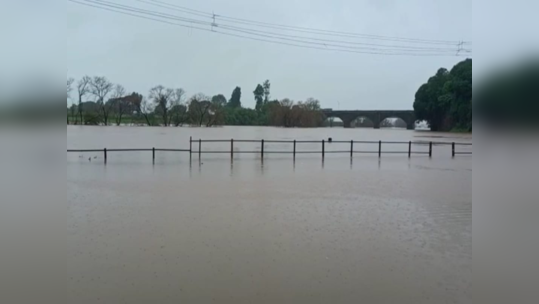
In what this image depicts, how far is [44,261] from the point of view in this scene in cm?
328

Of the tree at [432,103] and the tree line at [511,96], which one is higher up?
the tree at [432,103]

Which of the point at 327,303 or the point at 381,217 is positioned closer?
the point at 327,303

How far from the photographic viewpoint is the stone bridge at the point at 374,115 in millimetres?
64125

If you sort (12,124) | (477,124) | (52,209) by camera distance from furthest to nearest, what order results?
(52,209), (12,124), (477,124)

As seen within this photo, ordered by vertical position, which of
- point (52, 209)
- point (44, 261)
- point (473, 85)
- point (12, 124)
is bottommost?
point (44, 261)

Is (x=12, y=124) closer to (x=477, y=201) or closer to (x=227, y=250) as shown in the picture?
(x=227, y=250)

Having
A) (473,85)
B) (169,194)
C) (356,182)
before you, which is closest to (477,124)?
(473,85)

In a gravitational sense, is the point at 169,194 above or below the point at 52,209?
below

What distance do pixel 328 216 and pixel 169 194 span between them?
349 centimetres

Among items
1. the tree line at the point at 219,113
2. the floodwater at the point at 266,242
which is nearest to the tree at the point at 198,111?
the tree line at the point at 219,113

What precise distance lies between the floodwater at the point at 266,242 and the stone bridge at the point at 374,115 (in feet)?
188

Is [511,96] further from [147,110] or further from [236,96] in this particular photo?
[236,96]

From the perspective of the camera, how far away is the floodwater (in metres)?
3.40

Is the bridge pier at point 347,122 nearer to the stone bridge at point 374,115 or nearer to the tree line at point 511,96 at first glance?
the stone bridge at point 374,115
